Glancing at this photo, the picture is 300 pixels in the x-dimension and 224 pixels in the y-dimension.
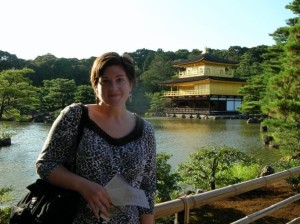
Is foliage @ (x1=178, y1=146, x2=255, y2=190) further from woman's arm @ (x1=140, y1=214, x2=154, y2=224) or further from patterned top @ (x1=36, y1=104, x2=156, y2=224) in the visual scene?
patterned top @ (x1=36, y1=104, x2=156, y2=224)

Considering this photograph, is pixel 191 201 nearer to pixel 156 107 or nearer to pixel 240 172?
pixel 240 172

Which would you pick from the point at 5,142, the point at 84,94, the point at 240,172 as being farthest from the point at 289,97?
the point at 84,94

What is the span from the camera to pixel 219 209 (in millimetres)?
5191

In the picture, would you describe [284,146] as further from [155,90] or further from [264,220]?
[155,90]

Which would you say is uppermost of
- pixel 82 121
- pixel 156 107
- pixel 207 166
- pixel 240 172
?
pixel 82 121

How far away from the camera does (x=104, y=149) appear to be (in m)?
1.21

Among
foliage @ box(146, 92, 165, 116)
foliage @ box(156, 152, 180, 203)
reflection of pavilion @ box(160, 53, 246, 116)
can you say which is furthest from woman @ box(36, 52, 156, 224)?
foliage @ box(146, 92, 165, 116)

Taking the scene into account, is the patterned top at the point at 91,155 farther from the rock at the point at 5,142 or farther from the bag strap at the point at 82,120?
the rock at the point at 5,142

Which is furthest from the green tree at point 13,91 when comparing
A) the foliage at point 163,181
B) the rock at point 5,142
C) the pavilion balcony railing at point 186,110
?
the pavilion balcony railing at point 186,110

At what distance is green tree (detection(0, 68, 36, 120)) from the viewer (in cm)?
1634

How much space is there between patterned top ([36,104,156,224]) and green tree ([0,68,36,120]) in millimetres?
16047

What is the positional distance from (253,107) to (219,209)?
1554cm

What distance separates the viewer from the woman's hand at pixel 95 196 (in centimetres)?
115

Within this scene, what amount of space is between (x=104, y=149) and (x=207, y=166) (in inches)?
222
